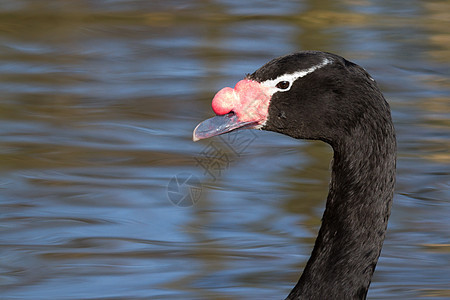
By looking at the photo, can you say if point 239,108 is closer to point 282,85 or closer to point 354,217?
point 282,85

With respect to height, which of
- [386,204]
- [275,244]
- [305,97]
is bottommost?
[275,244]

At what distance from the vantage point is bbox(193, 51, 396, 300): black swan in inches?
187

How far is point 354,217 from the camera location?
16.1ft

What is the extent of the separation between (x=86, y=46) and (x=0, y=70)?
111cm

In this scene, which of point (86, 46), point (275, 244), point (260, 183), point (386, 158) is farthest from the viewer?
point (86, 46)

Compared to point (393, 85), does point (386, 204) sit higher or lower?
higher

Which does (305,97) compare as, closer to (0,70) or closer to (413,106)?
(413,106)

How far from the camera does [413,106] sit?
884cm

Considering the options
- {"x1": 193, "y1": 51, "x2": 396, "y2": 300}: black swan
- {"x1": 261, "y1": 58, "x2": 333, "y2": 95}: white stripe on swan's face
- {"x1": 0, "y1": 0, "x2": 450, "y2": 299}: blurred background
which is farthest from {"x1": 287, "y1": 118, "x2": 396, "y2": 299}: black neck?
{"x1": 0, "y1": 0, "x2": 450, "y2": 299}: blurred background

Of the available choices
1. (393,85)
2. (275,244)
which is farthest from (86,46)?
(275,244)

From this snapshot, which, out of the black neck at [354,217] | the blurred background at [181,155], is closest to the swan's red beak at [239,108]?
the black neck at [354,217]

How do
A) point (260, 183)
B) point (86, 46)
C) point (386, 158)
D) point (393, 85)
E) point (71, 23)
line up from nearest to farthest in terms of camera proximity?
point (386, 158), point (260, 183), point (393, 85), point (86, 46), point (71, 23)

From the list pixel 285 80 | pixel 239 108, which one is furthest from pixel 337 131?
pixel 239 108

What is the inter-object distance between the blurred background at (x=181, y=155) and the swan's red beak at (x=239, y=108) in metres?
1.28
